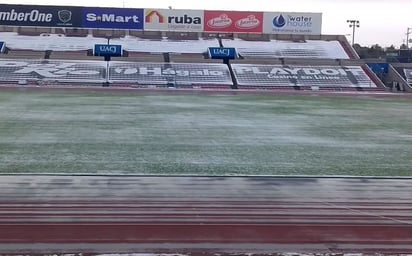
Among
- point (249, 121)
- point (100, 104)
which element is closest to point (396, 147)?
point (249, 121)

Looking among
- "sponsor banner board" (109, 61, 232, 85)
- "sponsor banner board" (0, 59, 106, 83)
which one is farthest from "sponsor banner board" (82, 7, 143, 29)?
"sponsor banner board" (0, 59, 106, 83)

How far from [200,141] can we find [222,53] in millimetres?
43384

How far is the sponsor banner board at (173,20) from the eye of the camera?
62.6 m

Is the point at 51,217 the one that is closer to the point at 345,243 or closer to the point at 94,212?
the point at 94,212

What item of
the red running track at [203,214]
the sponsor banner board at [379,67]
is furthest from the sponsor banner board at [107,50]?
the red running track at [203,214]

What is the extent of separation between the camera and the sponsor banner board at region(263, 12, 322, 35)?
63.4 metres

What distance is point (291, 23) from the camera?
64000 mm

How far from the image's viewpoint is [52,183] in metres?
9.65

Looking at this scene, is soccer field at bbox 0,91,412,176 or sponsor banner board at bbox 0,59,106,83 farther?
sponsor banner board at bbox 0,59,106,83

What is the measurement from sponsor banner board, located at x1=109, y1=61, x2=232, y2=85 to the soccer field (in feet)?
76.5

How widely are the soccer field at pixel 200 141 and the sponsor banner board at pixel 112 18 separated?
121 feet

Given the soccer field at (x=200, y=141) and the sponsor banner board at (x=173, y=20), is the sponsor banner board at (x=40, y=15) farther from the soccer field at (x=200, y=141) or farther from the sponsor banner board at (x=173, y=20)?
the soccer field at (x=200, y=141)

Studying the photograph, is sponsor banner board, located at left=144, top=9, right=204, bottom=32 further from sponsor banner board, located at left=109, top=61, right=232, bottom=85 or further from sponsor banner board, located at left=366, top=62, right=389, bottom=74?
sponsor banner board, located at left=366, top=62, right=389, bottom=74

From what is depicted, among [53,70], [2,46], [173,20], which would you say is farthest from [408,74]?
[2,46]
